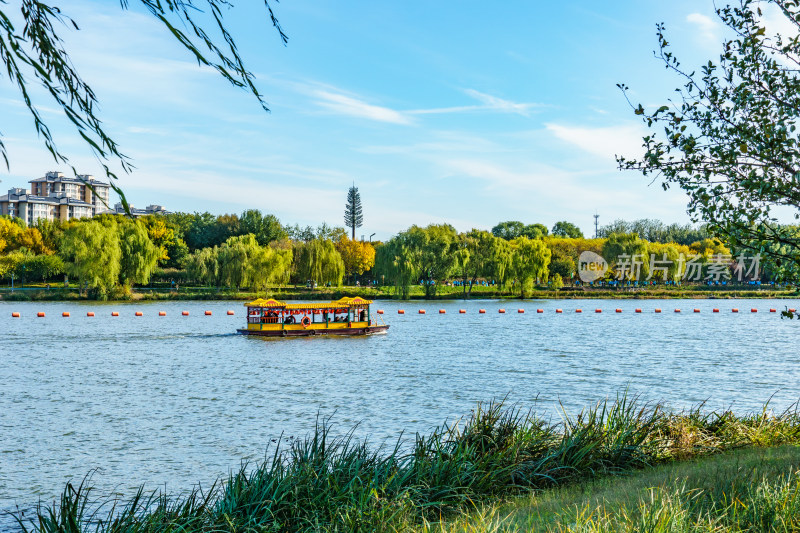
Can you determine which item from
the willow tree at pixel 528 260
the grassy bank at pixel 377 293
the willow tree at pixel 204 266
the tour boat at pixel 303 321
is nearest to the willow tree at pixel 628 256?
the grassy bank at pixel 377 293

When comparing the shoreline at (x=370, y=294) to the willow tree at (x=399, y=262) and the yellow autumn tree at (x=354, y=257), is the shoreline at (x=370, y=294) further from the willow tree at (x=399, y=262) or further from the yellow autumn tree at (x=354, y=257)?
the yellow autumn tree at (x=354, y=257)

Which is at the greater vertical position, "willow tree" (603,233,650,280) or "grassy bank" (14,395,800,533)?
"willow tree" (603,233,650,280)

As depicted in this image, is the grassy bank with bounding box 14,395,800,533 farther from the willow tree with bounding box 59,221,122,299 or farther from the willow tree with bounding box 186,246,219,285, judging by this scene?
the willow tree with bounding box 186,246,219,285

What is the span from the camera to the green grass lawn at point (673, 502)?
6.28 metres

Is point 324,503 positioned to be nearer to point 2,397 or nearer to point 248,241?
point 2,397

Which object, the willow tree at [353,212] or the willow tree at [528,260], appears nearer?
the willow tree at [528,260]

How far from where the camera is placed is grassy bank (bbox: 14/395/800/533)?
752 centimetres

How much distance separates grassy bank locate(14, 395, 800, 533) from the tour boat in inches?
1134

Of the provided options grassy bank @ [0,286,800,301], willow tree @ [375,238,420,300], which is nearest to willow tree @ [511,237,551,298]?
grassy bank @ [0,286,800,301]

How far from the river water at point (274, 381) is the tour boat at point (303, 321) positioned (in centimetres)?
89

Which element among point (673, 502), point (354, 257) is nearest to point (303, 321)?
point (673, 502)

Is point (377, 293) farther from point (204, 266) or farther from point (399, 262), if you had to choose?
point (204, 266)

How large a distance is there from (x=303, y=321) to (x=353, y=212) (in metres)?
120

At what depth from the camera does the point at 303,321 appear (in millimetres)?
41625
